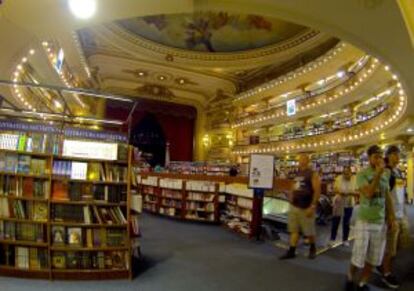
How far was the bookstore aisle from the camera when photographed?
3752 mm

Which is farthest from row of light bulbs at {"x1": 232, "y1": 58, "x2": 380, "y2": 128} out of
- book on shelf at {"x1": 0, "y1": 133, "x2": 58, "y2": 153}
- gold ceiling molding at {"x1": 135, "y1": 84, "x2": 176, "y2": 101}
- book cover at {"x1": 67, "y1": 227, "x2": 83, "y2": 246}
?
book cover at {"x1": 67, "y1": 227, "x2": 83, "y2": 246}

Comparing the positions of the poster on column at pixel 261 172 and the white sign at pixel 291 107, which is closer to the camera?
the poster on column at pixel 261 172

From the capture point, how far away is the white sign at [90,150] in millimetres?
4051

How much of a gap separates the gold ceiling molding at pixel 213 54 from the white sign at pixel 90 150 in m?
9.33

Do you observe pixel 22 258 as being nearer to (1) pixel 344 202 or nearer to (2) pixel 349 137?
(1) pixel 344 202

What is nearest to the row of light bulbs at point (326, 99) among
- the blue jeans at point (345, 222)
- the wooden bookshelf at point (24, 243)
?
the blue jeans at point (345, 222)

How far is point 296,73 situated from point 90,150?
1186 centimetres

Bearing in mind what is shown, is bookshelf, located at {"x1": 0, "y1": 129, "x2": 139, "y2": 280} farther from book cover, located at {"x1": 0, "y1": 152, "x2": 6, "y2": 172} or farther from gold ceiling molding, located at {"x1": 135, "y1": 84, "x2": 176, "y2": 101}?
gold ceiling molding, located at {"x1": 135, "y1": 84, "x2": 176, "y2": 101}

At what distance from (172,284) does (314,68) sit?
1149 cm

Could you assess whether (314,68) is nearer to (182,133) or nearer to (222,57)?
(222,57)

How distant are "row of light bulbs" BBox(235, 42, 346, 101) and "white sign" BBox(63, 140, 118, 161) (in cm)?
960

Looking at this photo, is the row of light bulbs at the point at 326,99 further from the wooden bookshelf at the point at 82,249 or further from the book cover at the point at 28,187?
the book cover at the point at 28,187

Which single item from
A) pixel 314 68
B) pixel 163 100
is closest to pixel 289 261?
pixel 314 68

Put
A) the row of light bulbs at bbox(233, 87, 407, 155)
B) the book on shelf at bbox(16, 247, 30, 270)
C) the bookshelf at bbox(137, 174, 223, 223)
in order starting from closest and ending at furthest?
the book on shelf at bbox(16, 247, 30, 270) → the bookshelf at bbox(137, 174, 223, 223) → the row of light bulbs at bbox(233, 87, 407, 155)
